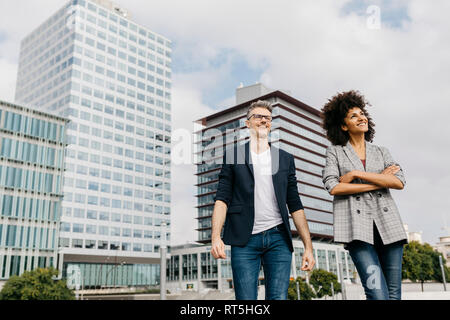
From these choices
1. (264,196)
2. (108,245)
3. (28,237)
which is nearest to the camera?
(264,196)

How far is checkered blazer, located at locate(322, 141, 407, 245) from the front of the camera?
352cm

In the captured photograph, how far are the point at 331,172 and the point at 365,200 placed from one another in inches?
15.2

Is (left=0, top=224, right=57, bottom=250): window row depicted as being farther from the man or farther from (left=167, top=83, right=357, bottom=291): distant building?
the man

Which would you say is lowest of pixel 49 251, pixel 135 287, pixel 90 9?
pixel 135 287

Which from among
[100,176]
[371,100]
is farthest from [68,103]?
[371,100]

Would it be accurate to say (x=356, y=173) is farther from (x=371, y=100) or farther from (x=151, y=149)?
(x=151, y=149)

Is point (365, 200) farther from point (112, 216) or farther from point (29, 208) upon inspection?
point (112, 216)

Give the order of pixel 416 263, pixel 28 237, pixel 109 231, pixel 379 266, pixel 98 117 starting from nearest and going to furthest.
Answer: pixel 379 266
pixel 416 263
pixel 28 237
pixel 109 231
pixel 98 117

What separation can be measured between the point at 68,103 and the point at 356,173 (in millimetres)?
85820

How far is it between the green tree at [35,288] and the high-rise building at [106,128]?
105 ft

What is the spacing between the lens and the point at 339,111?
13.7ft

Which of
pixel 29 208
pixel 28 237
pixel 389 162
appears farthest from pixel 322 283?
pixel 389 162

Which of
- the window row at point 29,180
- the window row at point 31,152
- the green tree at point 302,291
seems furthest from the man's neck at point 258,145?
the window row at point 31,152
